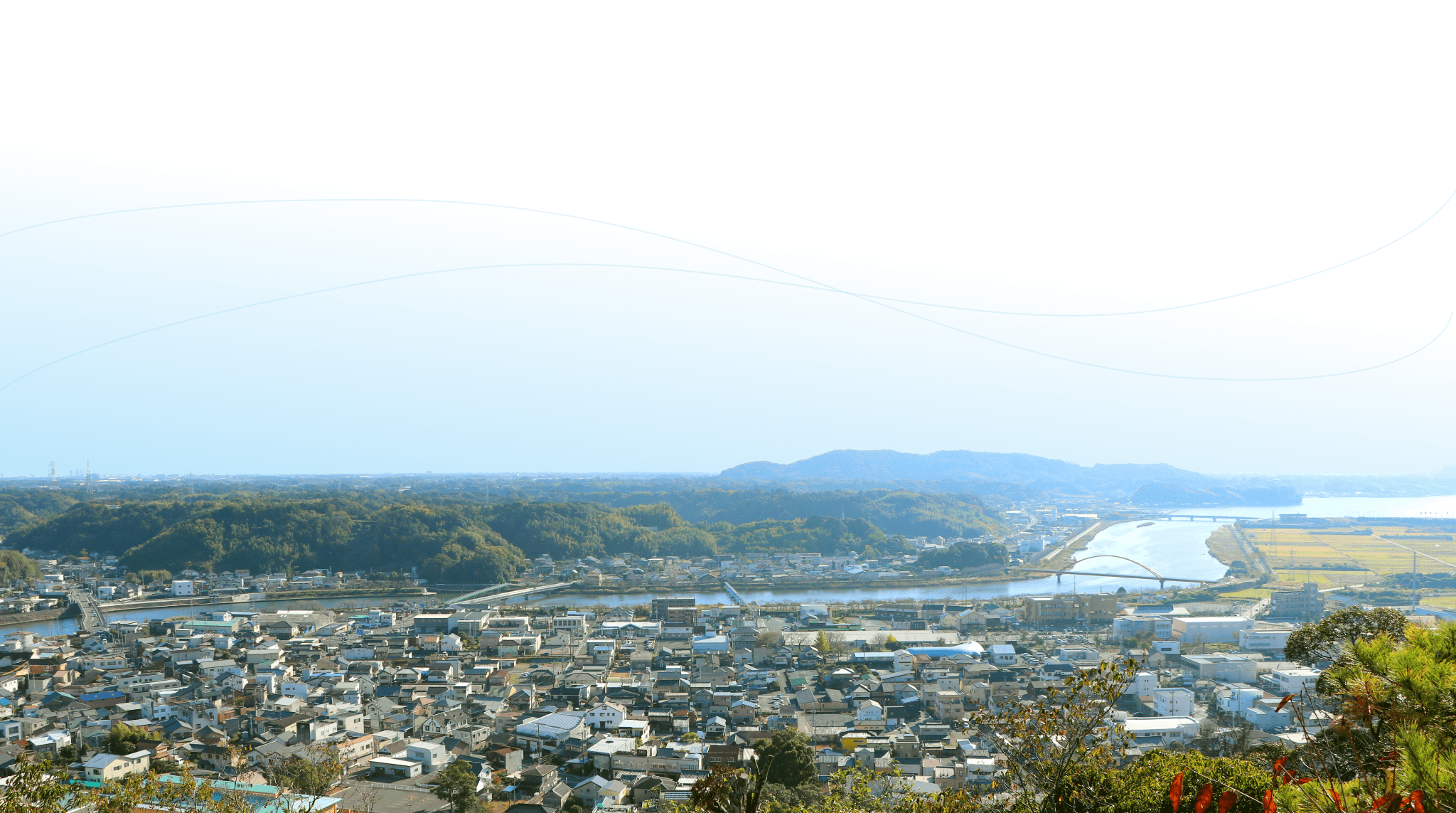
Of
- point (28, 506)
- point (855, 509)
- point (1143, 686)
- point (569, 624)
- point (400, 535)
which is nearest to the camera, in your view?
point (1143, 686)

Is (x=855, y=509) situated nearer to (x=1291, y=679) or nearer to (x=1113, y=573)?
(x=1113, y=573)

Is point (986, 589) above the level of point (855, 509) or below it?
below

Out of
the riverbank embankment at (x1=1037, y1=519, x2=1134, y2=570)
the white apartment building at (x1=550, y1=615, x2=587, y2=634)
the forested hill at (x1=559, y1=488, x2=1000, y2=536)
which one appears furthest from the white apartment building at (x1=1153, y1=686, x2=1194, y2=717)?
the forested hill at (x1=559, y1=488, x2=1000, y2=536)

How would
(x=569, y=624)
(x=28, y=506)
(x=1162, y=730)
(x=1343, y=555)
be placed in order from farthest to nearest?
(x=28, y=506)
(x=1343, y=555)
(x=569, y=624)
(x=1162, y=730)

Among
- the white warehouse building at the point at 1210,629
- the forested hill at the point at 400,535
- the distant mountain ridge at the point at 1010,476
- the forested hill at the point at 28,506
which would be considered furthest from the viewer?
the distant mountain ridge at the point at 1010,476

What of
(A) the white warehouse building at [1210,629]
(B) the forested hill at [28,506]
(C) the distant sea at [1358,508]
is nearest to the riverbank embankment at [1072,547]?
(C) the distant sea at [1358,508]

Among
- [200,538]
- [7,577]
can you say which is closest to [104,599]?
[7,577]

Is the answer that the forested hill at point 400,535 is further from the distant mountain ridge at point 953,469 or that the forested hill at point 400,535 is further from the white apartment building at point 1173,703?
the distant mountain ridge at point 953,469

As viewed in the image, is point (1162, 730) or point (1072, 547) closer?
point (1162, 730)

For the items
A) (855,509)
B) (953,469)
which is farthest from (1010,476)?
(855,509)

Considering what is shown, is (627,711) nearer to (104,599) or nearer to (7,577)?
(104,599)
